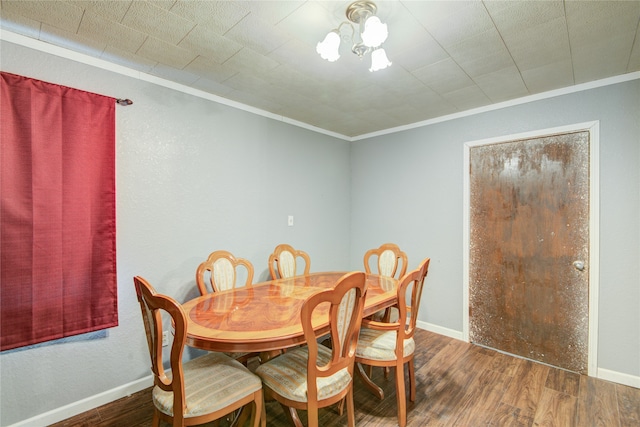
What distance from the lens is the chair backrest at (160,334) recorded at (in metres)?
1.24

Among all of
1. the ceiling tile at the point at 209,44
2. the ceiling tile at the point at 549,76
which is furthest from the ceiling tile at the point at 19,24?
the ceiling tile at the point at 549,76

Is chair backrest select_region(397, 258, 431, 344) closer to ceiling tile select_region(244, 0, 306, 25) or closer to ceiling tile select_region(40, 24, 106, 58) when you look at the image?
ceiling tile select_region(244, 0, 306, 25)

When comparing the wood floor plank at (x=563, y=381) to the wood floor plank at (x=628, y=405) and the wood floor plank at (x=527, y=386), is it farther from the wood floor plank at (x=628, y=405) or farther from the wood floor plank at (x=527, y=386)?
the wood floor plank at (x=628, y=405)

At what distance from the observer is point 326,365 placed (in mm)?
1514

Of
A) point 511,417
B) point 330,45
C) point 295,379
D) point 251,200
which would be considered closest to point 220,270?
point 251,200

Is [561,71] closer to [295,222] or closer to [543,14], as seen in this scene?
[543,14]

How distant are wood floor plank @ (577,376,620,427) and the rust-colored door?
0.54ft

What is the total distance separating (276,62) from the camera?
2078 mm

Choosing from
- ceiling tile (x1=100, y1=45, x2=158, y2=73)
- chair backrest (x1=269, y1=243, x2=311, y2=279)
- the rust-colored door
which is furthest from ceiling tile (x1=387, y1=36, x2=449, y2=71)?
chair backrest (x1=269, y1=243, x2=311, y2=279)

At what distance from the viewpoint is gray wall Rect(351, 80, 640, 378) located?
2.25 m

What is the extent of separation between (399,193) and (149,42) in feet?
9.30

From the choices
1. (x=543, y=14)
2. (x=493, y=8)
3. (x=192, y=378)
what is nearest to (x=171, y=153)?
(x=192, y=378)

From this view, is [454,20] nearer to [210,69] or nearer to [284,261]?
[210,69]

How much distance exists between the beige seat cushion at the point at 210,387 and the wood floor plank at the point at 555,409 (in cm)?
185
